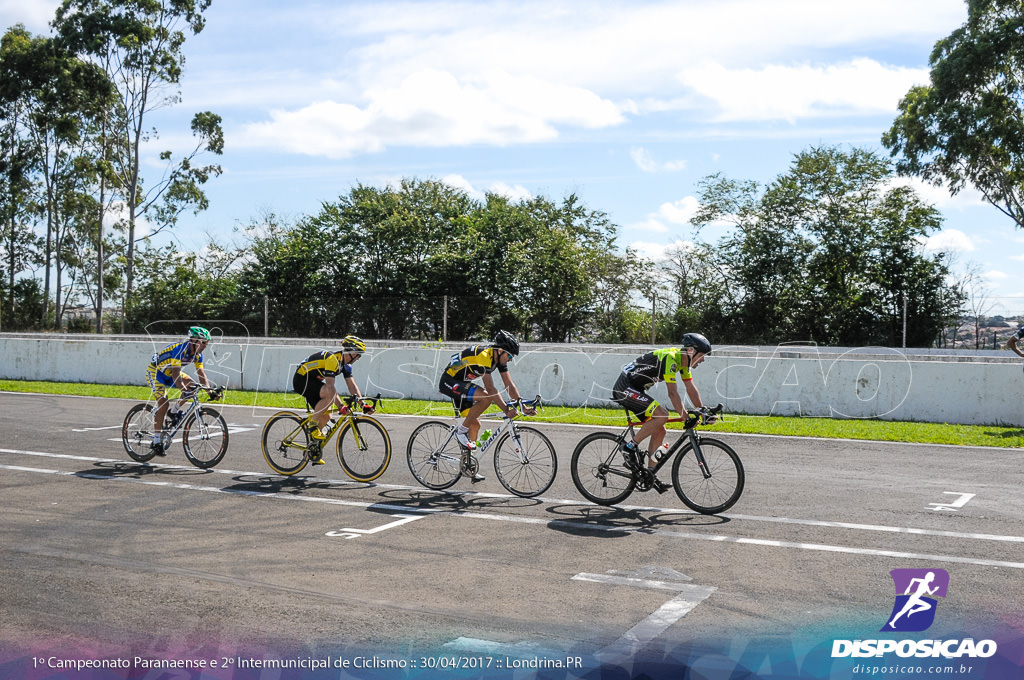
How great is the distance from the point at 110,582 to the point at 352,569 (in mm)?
1658

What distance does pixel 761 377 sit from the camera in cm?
1702

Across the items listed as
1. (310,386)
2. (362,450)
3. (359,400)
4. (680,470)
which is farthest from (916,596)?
(310,386)

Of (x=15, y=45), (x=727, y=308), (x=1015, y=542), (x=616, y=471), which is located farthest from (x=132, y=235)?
(x=1015, y=542)

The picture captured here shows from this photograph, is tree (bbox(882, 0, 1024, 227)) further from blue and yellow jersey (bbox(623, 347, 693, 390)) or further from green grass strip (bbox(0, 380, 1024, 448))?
blue and yellow jersey (bbox(623, 347, 693, 390))

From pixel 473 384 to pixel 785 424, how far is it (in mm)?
7769

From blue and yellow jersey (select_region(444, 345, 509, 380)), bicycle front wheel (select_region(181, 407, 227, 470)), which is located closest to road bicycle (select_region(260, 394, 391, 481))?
bicycle front wheel (select_region(181, 407, 227, 470))

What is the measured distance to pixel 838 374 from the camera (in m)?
16.5

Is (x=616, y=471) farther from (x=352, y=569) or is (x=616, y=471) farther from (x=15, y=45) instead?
(x=15, y=45)

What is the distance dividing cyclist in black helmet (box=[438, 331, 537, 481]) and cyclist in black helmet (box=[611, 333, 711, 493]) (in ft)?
4.05

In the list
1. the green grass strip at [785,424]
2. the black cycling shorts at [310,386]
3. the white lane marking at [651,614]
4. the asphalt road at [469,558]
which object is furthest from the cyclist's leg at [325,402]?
the green grass strip at [785,424]

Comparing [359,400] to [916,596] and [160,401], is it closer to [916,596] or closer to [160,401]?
[160,401]

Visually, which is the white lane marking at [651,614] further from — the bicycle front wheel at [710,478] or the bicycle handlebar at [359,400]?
the bicycle handlebar at [359,400]

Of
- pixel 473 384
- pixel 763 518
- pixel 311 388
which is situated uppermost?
pixel 473 384

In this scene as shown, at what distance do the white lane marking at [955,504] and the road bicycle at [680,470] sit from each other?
6.78ft
